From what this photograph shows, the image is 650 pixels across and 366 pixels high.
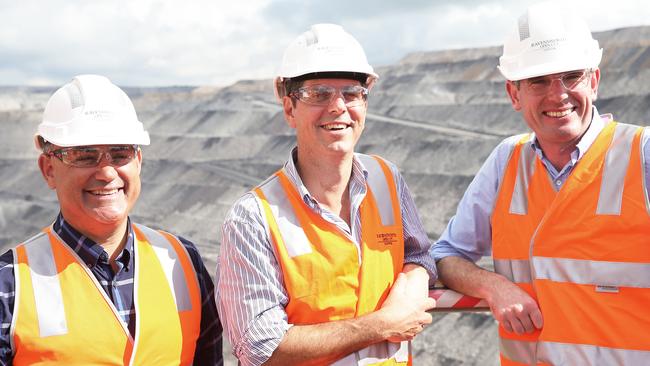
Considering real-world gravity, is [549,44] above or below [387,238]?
above

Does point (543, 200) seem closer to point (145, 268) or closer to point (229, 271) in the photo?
point (229, 271)

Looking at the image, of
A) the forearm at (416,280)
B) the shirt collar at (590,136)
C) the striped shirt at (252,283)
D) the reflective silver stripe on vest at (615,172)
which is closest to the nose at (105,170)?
the striped shirt at (252,283)

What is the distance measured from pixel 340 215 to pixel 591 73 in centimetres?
122

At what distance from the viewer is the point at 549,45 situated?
318 centimetres

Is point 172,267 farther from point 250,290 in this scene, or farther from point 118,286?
point 250,290

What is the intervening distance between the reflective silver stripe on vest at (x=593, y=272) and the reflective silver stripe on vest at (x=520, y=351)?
1.07ft

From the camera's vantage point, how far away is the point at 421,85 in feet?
143

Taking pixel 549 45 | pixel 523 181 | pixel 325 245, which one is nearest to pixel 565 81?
pixel 549 45

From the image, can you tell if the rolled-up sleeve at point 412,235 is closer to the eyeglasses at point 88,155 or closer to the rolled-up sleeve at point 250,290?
the rolled-up sleeve at point 250,290

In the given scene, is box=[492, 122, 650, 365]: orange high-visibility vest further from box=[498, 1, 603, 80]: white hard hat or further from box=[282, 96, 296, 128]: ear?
box=[282, 96, 296, 128]: ear

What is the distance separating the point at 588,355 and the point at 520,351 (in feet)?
1.05

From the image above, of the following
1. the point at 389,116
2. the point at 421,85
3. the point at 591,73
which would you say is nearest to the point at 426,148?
the point at 389,116

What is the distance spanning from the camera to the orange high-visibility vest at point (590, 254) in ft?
9.40

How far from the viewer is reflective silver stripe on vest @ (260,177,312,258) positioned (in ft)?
9.42
